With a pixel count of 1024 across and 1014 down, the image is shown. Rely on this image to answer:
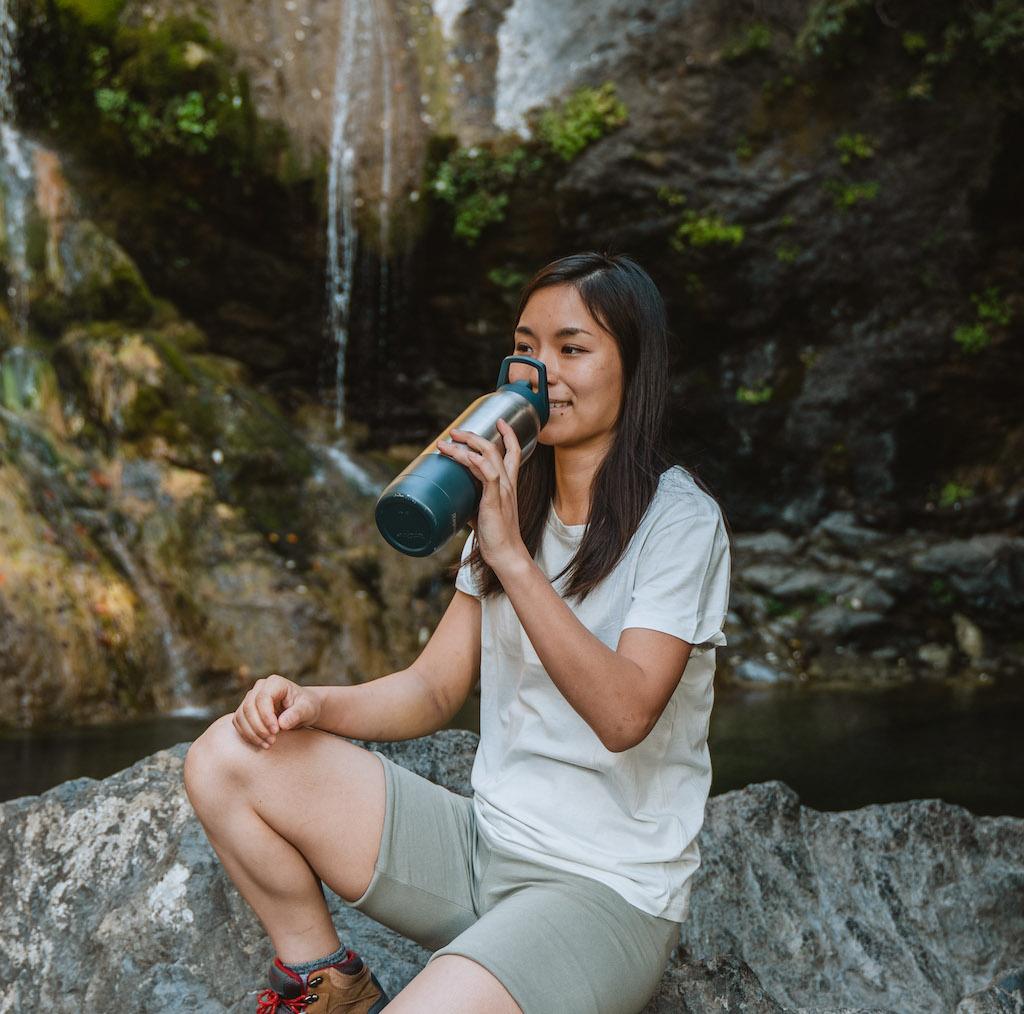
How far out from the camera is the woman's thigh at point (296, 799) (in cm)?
181

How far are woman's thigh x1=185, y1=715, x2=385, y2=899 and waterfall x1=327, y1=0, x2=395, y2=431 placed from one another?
8320mm

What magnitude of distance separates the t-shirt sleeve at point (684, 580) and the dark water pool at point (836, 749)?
315cm

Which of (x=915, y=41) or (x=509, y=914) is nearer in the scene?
(x=509, y=914)

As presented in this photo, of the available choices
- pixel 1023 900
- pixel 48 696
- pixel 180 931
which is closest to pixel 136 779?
pixel 180 931

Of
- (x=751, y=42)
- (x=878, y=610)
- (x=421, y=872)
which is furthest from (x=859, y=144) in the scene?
(x=421, y=872)

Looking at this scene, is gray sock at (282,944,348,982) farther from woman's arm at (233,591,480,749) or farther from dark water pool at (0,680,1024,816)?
dark water pool at (0,680,1024,816)

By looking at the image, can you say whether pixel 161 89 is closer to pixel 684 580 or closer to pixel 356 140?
pixel 356 140

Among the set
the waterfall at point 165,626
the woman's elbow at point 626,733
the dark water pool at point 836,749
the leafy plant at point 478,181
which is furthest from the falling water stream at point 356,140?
the woman's elbow at point 626,733

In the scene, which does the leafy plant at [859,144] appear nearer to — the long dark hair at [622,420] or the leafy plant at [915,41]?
the leafy plant at [915,41]

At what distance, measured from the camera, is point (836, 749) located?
224 inches

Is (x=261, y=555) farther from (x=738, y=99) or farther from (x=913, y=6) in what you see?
(x=913, y=6)

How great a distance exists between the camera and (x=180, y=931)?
7.36ft

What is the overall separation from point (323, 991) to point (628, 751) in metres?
0.65

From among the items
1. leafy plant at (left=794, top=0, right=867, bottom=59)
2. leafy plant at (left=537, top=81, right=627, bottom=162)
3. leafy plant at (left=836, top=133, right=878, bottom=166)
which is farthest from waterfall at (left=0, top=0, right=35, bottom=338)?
leafy plant at (left=836, top=133, right=878, bottom=166)
